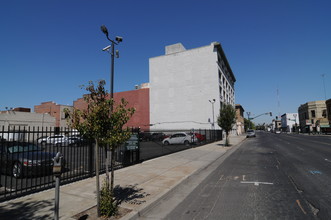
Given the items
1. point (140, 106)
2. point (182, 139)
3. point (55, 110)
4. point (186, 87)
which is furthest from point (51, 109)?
point (182, 139)

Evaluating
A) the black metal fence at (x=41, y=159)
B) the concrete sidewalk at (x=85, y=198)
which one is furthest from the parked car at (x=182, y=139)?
the concrete sidewalk at (x=85, y=198)

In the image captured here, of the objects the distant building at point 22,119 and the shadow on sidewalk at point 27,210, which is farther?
the distant building at point 22,119

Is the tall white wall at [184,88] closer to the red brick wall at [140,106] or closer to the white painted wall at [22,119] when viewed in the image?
the red brick wall at [140,106]

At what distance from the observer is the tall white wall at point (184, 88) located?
38344mm

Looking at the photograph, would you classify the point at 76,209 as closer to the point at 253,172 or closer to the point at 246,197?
Answer: the point at 246,197

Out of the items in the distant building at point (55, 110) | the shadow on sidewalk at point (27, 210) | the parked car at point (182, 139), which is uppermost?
the distant building at point (55, 110)

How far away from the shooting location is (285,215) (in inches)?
164

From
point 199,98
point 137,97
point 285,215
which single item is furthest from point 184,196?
point 137,97

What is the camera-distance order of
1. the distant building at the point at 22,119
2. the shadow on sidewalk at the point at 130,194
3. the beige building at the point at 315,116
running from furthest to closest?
the beige building at the point at 315,116 → the distant building at the point at 22,119 → the shadow on sidewalk at the point at 130,194

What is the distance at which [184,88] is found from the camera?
134ft

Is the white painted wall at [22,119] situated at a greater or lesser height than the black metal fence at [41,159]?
greater

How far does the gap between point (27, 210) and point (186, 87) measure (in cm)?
3769

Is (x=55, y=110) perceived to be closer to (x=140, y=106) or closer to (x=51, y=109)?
(x=51, y=109)

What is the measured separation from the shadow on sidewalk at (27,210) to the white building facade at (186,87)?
3336 centimetres
